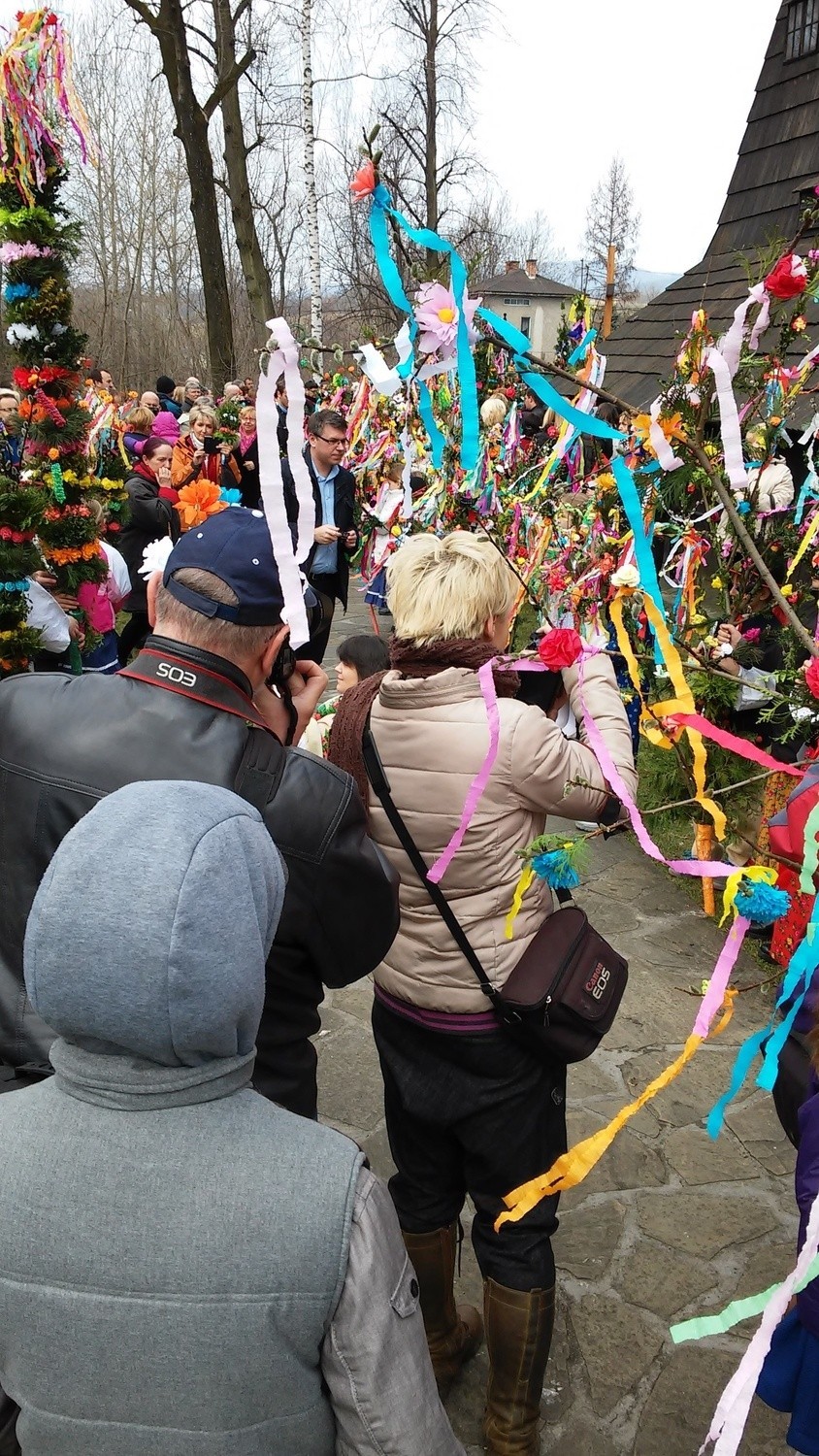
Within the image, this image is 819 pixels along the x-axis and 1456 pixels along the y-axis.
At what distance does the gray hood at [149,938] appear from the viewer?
95 centimetres

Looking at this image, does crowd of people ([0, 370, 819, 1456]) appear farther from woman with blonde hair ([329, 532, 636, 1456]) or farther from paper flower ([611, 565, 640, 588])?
paper flower ([611, 565, 640, 588])

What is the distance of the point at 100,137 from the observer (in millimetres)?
23750

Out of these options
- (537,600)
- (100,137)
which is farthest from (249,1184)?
(100,137)

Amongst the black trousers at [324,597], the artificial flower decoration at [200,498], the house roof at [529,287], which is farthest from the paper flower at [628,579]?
the house roof at [529,287]

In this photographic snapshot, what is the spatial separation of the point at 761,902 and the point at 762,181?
10845 mm

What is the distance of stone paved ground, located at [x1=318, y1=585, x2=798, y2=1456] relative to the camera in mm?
2338

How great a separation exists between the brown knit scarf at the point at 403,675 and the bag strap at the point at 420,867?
0.02 m

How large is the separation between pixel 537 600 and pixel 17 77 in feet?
14.4

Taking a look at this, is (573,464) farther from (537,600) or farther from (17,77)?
(537,600)

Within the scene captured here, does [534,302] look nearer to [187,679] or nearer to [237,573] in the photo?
[237,573]

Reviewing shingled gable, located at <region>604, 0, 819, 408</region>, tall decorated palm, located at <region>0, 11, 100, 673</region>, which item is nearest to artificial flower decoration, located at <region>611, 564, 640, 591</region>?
tall decorated palm, located at <region>0, 11, 100, 673</region>

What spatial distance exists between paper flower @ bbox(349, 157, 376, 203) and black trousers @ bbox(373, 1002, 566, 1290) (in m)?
1.53

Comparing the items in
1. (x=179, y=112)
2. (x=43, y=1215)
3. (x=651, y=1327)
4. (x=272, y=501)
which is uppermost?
(x=179, y=112)

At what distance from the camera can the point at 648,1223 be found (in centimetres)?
289
